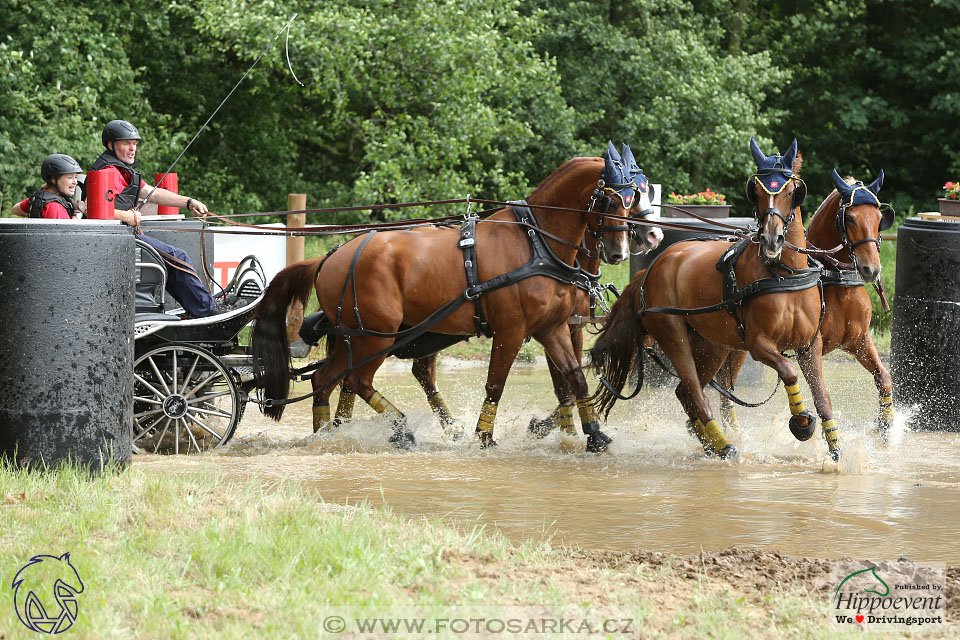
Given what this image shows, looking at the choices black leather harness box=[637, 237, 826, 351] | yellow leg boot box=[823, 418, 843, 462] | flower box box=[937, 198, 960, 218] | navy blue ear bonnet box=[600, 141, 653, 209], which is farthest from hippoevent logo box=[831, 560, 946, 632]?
flower box box=[937, 198, 960, 218]

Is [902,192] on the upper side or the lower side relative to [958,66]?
lower

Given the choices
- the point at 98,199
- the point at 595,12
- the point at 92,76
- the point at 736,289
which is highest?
the point at 595,12

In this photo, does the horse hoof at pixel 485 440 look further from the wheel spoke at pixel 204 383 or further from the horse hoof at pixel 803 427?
the horse hoof at pixel 803 427

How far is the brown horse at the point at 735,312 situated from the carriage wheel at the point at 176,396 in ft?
8.95

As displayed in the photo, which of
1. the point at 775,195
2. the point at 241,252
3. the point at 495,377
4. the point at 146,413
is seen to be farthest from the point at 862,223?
the point at 241,252

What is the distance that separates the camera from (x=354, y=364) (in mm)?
8438

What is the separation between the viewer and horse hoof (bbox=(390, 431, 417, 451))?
8375 mm

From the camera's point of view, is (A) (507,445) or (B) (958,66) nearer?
(A) (507,445)

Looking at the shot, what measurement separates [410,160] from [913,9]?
12025mm

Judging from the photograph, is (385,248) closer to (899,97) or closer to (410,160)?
(410,160)

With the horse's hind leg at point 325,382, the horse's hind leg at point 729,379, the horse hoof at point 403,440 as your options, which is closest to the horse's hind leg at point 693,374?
the horse's hind leg at point 729,379

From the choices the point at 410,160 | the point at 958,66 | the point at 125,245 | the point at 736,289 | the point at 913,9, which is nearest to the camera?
the point at 125,245

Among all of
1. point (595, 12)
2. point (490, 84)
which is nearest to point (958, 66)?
point (595, 12)

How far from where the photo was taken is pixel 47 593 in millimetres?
4348
